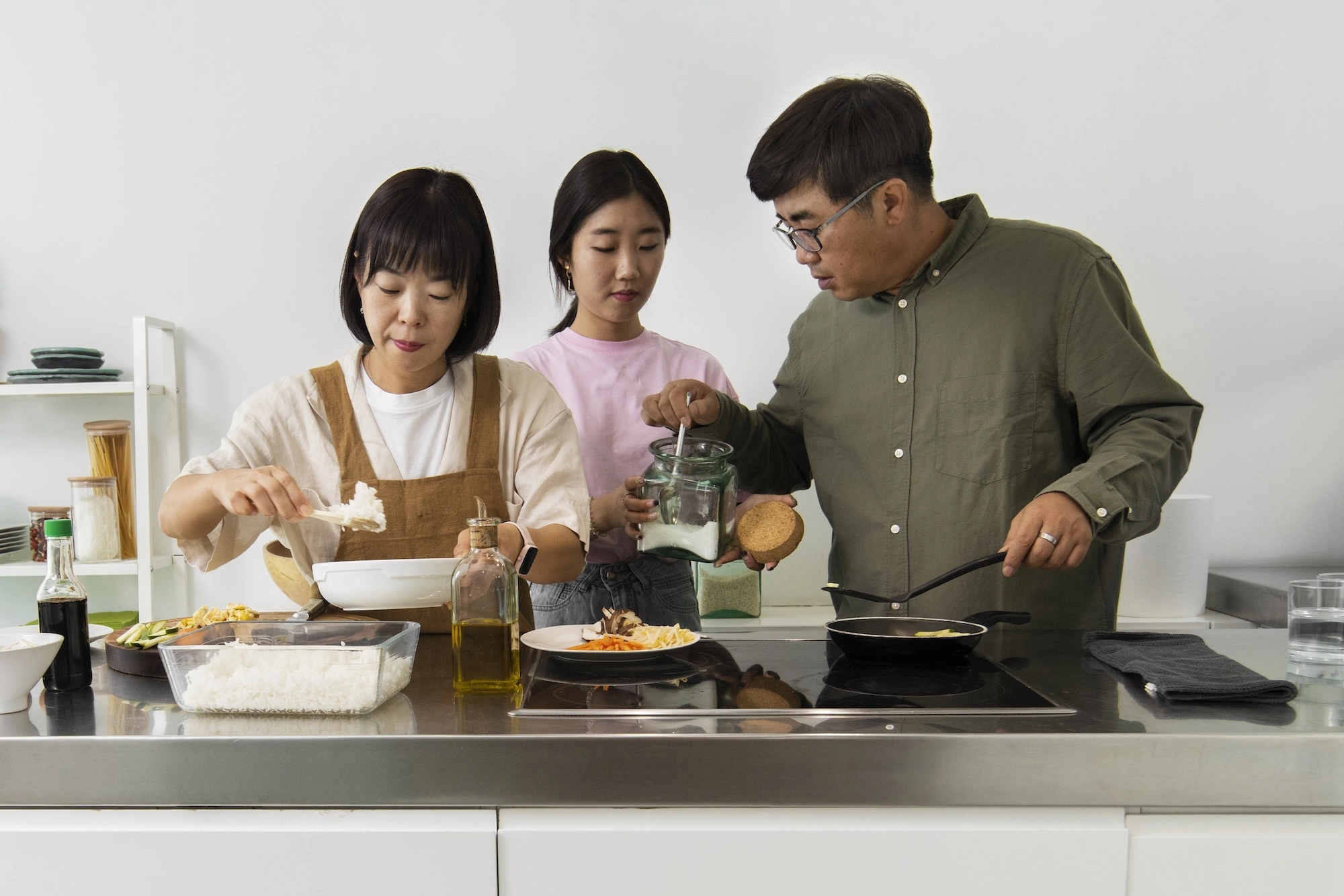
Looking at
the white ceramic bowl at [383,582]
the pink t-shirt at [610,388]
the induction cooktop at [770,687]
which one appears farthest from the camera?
the pink t-shirt at [610,388]

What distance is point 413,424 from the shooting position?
1.62 metres

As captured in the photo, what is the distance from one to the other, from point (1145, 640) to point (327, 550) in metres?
1.22

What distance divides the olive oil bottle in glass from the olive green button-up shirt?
2.45 ft

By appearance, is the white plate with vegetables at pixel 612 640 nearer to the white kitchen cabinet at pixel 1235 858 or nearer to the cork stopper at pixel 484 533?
the cork stopper at pixel 484 533

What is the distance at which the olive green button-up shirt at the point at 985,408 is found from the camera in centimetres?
170

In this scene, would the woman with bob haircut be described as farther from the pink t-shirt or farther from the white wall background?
the white wall background

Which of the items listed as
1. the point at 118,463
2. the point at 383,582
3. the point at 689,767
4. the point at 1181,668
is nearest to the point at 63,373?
the point at 118,463

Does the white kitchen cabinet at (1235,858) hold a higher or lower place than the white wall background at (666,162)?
lower

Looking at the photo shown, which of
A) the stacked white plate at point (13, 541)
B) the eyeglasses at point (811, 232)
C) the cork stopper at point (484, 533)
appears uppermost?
the eyeglasses at point (811, 232)

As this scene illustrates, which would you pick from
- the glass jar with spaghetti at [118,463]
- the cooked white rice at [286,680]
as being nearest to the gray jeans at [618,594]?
the cooked white rice at [286,680]

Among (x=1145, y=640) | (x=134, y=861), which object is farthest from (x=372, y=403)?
(x=1145, y=640)

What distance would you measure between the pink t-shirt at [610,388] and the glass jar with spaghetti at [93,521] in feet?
4.49

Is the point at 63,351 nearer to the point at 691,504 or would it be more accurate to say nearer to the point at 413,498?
the point at 413,498

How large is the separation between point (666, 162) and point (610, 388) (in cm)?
100
